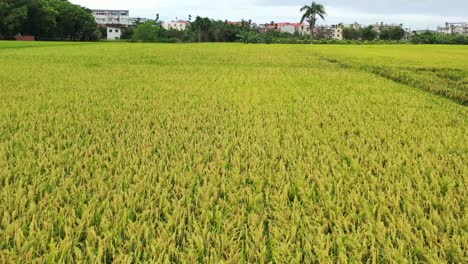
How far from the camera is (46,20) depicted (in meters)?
54.2

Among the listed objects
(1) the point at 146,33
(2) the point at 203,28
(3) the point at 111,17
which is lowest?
(1) the point at 146,33

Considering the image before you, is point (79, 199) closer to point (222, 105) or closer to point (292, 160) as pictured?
point (292, 160)

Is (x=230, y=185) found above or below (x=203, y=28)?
below

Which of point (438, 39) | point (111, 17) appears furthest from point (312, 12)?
point (111, 17)

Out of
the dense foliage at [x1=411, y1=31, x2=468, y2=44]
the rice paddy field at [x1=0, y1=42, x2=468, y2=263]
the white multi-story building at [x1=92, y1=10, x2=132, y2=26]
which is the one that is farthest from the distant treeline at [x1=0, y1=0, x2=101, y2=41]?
the white multi-story building at [x1=92, y1=10, x2=132, y2=26]

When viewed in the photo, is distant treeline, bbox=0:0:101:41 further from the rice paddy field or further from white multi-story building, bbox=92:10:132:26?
white multi-story building, bbox=92:10:132:26

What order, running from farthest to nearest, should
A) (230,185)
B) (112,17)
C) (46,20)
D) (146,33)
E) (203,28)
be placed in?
(112,17)
(203,28)
(146,33)
(46,20)
(230,185)

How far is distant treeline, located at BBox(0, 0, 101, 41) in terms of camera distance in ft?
162

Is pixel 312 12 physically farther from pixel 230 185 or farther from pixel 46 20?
pixel 230 185

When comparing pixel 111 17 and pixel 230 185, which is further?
pixel 111 17

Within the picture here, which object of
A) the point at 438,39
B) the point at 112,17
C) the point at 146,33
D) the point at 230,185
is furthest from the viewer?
the point at 112,17

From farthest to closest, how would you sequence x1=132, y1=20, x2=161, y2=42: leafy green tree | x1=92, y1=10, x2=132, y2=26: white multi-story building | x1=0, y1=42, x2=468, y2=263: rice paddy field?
x1=92, y1=10, x2=132, y2=26: white multi-story building
x1=132, y1=20, x2=161, y2=42: leafy green tree
x1=0, y1=42, x2=468, y2=263: rice paddy field

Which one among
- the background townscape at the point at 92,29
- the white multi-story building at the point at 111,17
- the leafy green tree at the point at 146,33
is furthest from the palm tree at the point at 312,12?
the white multi-story building at the point at 111,17

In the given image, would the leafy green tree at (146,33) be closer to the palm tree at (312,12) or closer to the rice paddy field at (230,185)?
the palm tree at (312,12)
